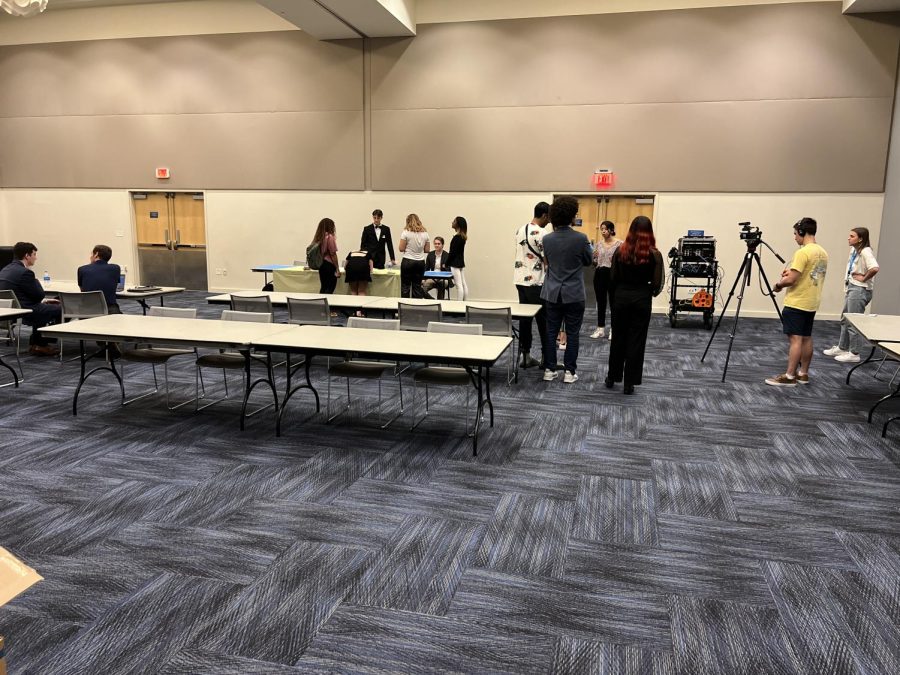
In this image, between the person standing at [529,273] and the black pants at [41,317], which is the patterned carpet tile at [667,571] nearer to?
the person standing at [529,273]

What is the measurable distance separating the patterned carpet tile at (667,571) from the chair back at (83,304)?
5.40 m

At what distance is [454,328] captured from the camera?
5086 mm

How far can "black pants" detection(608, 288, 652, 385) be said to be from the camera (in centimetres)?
566

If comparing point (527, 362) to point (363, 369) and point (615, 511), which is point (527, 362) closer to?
point (363, 369)

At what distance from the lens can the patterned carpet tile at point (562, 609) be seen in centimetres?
249

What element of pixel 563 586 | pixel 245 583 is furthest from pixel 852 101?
pixel 245 583

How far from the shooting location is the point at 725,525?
3.39 m

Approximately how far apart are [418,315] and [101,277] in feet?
11.4

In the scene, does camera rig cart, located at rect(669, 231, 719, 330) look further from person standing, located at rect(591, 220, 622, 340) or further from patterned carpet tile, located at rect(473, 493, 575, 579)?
patterned carpet tile, located at rect(473, 493, 575, 579)

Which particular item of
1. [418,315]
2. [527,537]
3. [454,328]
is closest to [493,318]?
[418,315]

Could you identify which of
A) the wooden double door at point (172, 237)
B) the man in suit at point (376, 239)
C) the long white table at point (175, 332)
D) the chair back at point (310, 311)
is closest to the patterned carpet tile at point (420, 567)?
the long white table at point (175, 332)

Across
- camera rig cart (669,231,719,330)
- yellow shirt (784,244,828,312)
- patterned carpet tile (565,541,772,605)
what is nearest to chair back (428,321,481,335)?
patterned carpet tile (565,541,772,605)

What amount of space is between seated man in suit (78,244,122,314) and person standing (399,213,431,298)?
368 cm

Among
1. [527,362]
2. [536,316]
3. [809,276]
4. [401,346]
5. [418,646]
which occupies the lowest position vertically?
[418,646]
